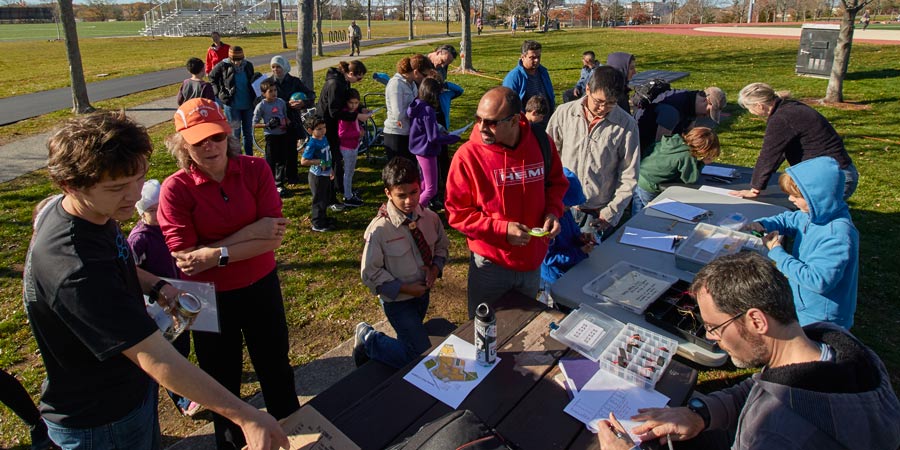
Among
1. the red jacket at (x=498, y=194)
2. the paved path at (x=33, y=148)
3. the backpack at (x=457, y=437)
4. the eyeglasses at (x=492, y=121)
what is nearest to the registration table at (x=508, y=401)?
the backpack at (x=457, y=437)

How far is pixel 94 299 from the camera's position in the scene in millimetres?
1553

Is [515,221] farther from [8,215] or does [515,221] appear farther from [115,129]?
[8,215]

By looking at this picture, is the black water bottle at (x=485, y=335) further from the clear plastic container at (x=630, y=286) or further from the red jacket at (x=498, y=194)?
the clear plastic container at (x=630, y=286)

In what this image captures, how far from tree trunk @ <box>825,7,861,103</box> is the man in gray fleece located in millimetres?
11645

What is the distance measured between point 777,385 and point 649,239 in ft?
6.78

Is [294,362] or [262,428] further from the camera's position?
[294,362]

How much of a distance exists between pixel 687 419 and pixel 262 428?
1573 mm

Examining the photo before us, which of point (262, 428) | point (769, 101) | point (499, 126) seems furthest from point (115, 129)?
point (769, 101)

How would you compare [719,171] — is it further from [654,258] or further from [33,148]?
[33,148]

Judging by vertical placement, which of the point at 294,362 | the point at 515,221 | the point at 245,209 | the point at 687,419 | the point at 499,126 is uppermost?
the point at 499,126

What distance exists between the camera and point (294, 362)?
385 centimetres

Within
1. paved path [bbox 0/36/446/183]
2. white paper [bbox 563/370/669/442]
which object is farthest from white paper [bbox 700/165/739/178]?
paved path [bbox 0/36/446/183]

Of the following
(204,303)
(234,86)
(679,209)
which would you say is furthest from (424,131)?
(234,86)

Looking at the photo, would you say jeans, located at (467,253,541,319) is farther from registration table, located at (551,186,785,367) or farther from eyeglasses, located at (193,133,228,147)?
eyeglasses, located at (193,133,228,147)
